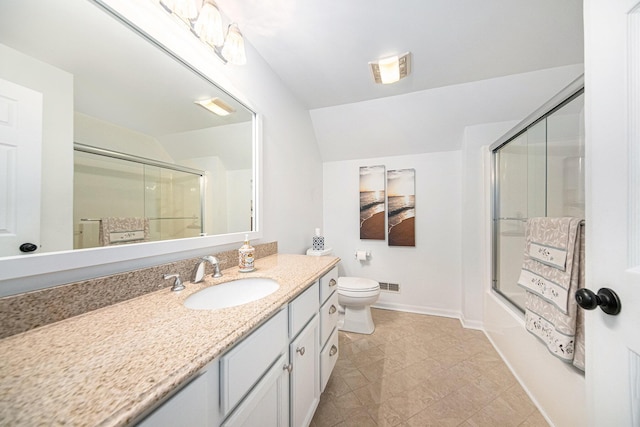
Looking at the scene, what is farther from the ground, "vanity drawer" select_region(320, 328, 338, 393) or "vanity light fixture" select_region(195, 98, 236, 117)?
"vanity light fixture" select_region(195, 98, 236, 117)

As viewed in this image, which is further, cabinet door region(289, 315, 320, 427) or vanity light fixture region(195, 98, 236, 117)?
vanity light fixture region(195, 98, 236, 117)

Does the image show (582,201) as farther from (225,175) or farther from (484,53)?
(225,175)

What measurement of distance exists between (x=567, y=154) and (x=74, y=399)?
2.23 metres

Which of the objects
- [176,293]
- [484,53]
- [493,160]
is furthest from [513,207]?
[176,293]

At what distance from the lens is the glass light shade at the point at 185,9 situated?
0.87 m

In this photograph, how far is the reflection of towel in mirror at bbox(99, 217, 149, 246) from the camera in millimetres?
738

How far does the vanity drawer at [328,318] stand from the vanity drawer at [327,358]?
0.19 feet

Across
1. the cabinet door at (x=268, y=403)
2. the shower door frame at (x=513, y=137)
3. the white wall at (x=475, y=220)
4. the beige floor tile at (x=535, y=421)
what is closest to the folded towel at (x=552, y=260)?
the shower door frame at (x=513, y=137)

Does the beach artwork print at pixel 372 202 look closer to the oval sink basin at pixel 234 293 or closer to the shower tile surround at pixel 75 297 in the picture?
the oval sink basin at pixel 234 293

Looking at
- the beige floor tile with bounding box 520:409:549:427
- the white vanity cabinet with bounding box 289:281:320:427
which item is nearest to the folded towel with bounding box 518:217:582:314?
the beige floor tile with bounding box 520:409:549:427

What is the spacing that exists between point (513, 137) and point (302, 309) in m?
2.00

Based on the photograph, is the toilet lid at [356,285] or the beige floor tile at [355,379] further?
the toilet lid at [356,285]

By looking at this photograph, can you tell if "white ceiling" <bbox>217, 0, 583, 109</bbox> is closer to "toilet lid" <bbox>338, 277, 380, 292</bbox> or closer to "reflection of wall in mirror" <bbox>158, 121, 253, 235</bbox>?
"reflection of wall in mirror" <bbox>158, 121, 253, 235</bbox>

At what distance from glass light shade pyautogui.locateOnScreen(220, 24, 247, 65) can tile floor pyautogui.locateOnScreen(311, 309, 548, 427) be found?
196 cm
